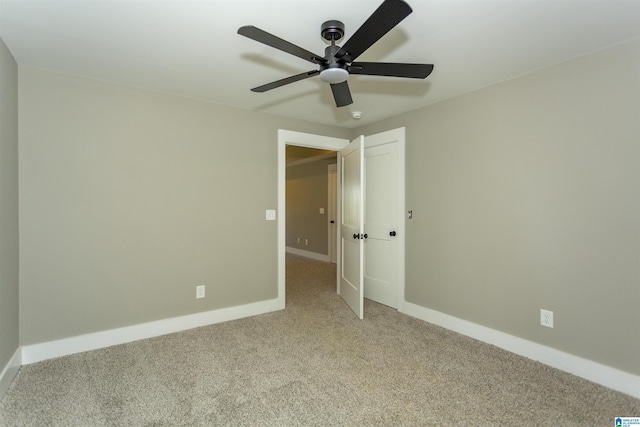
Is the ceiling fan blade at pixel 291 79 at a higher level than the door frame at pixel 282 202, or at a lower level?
higher

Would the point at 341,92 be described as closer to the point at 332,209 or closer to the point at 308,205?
the point at 332,209

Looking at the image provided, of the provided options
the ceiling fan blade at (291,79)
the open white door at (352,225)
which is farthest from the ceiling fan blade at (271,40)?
the open white door at (352,225)

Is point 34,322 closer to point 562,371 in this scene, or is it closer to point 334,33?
point 334,33

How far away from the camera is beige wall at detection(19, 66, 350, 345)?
2445 millimetres

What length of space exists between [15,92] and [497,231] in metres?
3.98

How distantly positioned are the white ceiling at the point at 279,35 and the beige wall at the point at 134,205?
33cm

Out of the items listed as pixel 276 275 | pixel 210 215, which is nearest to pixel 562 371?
pixel 276 275

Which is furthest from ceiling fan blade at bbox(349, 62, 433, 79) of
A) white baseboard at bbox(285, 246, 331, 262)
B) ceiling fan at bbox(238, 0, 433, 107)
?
white baseboard at bbox(285, 246, 331, 262)

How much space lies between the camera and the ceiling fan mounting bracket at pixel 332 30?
1.73 m

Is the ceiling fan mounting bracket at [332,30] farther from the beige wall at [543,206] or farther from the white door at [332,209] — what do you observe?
the white door at [332,209]

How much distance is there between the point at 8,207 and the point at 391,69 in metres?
2.71

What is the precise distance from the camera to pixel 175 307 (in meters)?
3.05

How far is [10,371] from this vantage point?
6.97ft

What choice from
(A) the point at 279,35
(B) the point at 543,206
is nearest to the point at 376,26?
(A) the point at 279,35
